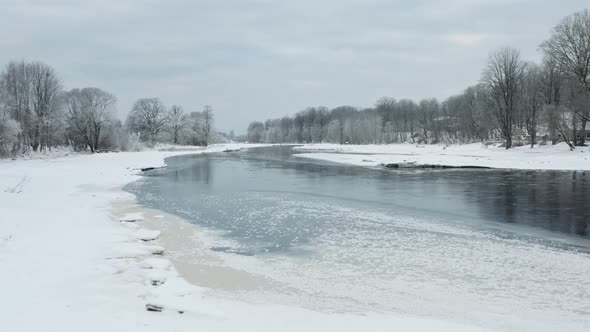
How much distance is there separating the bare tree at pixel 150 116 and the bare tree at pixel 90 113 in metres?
39.2

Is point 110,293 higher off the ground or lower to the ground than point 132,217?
lower

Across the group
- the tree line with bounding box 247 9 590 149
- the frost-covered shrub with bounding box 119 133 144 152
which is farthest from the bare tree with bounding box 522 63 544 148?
the frost-covered shrub with bounding box 119 133 144 152

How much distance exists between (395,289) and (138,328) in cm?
558

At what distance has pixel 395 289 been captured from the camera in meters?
9.98

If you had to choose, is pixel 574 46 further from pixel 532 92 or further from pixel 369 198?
pixel 369 198

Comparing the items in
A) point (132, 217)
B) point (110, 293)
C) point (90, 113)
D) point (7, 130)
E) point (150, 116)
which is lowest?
point (110, 293)

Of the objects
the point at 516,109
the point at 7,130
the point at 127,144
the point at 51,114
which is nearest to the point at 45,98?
the point at 51,114

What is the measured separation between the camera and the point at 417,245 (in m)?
14.0

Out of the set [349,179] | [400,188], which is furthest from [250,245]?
[349,179]

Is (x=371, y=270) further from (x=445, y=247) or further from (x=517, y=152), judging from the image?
(x=517, y=152)

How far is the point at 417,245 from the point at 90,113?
75.6 m

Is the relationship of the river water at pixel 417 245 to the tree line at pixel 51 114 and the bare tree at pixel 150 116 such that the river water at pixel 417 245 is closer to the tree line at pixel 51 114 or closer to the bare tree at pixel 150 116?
the tree line at pixel 51 114

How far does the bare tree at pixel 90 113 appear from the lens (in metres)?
77.8

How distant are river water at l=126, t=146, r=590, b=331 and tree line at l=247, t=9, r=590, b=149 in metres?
30.1
